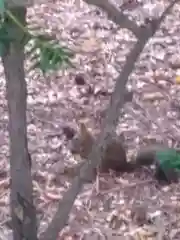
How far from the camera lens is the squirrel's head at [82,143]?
2621 millimetres

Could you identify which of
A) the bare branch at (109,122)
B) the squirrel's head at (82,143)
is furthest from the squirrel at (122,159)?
the bare branch at (109,122)

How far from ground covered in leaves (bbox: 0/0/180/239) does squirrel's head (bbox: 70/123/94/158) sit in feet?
0.12

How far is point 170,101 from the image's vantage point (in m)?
3.04

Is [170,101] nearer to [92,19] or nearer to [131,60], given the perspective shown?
[92,19]

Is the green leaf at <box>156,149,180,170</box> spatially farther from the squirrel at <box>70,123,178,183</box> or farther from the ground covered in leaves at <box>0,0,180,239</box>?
the squirrel at <box>70,123,178,183</box>

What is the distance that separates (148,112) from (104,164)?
0.55 metres

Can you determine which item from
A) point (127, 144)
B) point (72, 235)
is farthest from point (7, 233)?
point (127, 144)

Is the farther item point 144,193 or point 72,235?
point 144,193

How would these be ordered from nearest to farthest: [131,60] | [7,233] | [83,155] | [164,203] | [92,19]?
1. [131,60]
2. [7,233]
3. [164,203]
4. [83,155]
5. [92,19]

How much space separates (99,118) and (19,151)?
4.61 feet

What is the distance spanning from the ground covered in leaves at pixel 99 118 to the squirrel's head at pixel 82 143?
1.5 inches

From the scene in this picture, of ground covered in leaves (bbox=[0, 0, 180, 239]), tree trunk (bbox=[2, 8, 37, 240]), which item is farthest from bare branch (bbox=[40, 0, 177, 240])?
ground covered in leaves (bbox=[0, 0, 180, 239])

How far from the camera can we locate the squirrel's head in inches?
103

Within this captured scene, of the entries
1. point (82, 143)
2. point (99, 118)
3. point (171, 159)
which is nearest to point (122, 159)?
point (82, 143)
